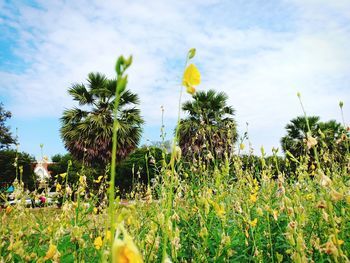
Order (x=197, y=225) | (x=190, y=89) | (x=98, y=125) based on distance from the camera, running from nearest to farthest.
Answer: (x=190, y=89), (x=197, y=225), (x=98, y=125)

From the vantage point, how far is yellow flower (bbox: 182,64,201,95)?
0.58 metres

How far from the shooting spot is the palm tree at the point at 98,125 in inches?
584

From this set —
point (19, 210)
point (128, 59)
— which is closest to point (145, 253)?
point (19, 210)

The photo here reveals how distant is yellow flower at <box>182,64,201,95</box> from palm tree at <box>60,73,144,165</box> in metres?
14.3

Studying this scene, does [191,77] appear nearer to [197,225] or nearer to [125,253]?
[125,253]

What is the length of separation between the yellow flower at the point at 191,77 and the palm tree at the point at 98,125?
1427 centimetres

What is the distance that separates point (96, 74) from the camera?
1578cm

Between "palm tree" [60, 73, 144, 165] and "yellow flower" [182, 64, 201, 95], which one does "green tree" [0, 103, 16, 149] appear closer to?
"palm tree" [60, 73, 144, 165]

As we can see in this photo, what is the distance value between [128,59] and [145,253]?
1211 mm

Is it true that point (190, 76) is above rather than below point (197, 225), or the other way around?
above

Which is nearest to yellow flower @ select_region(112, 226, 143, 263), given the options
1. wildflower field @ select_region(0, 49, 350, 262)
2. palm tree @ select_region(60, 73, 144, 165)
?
wildflower field @ select_region(0, 49, 350, 262)

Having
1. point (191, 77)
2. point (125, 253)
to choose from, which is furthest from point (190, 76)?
point (125, 253)

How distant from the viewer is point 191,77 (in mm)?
579

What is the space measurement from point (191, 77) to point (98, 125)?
48.7 ft
